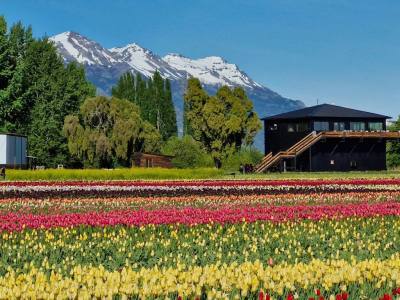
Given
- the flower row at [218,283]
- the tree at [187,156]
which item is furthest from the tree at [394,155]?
the flower row at [218,283]

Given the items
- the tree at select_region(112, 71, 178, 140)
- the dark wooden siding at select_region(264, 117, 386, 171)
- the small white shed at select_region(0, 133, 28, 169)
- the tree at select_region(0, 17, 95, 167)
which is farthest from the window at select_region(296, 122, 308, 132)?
the tree at select_region(112, 71, 178, 140)

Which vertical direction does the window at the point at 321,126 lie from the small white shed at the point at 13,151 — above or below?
above

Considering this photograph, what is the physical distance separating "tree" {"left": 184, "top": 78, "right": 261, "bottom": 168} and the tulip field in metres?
50.6

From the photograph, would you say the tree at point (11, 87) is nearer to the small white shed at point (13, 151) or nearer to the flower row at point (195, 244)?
the small white shed at point (13, 151)

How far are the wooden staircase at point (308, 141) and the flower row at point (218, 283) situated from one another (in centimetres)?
5571

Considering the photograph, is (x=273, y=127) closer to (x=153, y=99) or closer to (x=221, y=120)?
(x=221, y=120)

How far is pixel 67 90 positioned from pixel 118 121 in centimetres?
1270

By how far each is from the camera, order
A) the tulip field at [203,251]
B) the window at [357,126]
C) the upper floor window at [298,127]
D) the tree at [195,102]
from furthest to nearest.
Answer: the tree at [195,102], the window at [357,126], the upper floor window at [298,127], the tulip field at [203,251]

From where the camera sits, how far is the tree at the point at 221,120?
77188 mm

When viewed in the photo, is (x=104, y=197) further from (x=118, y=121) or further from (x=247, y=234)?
(x=118, y=121)

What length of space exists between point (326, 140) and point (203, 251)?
5791 cm

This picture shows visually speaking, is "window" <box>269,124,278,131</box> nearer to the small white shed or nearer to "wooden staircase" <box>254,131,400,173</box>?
"wooden staircase" <box>254,131,400,173</box>

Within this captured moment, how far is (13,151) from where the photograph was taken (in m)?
61.1

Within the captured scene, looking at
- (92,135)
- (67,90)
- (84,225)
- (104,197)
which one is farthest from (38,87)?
(84,225)
